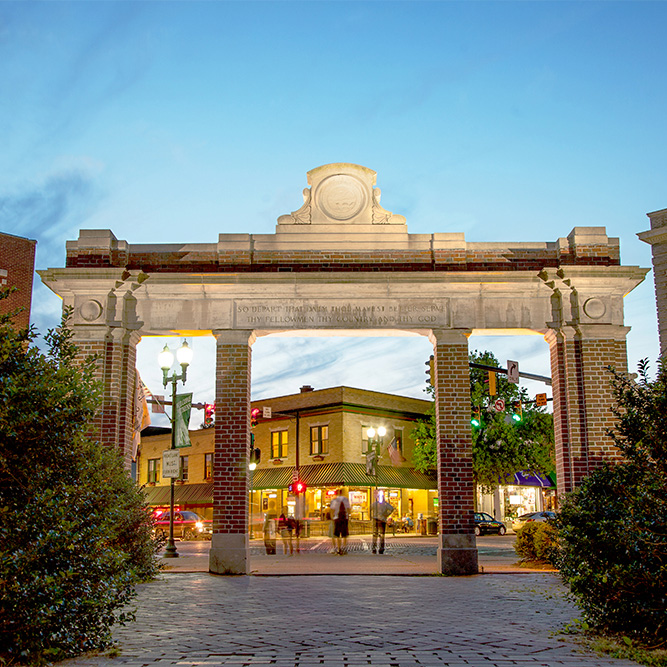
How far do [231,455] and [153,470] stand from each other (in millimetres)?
44327

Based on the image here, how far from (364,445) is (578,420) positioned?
104 feet

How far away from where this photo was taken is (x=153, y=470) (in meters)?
57.9

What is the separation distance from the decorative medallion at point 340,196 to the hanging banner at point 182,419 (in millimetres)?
9200

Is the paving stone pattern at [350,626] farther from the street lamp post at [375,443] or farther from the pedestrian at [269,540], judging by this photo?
the street lamp post at [375,443]

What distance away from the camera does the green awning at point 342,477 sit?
144ft

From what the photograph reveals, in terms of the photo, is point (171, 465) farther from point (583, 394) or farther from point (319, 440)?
point (319, 440)

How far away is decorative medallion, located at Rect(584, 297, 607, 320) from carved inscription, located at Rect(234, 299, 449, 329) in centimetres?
297

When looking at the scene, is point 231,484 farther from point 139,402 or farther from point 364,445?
point 364,445

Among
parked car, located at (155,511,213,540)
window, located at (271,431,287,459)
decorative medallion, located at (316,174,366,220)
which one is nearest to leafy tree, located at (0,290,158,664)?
decorative medallion, located at (316,174,366,220)

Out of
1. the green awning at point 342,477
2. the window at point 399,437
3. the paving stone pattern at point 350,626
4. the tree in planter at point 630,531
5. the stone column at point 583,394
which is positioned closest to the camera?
the paving stone pattern at point 350,626

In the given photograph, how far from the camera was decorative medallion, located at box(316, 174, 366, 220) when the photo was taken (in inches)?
678

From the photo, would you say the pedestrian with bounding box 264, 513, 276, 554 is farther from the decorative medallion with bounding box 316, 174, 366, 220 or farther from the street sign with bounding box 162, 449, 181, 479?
the decorative medallion with bounding box 316, 174, 366, 220

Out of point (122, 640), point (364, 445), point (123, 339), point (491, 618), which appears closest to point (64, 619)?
point (122, 640)

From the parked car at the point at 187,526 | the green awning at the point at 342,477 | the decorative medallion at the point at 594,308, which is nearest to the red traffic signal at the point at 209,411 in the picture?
the parked car at the point at 187,526
